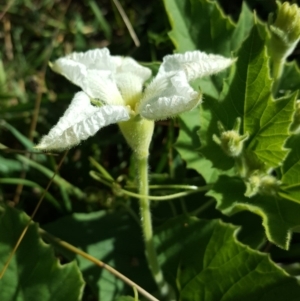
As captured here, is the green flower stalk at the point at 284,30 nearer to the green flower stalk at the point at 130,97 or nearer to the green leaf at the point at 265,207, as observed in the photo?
the green flower stalk at the point at 130,97

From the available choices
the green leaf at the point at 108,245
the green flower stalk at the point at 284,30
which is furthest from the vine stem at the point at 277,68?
the green leaf at the point at 108,245


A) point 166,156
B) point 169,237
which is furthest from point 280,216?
point 166,156

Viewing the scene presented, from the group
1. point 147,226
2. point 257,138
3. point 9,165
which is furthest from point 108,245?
point 257,138

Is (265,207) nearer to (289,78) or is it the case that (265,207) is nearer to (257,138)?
(257,138)

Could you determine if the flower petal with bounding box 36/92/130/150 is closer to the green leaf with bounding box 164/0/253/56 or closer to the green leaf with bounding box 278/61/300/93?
the green leaf with bounding box 164/0/253/56

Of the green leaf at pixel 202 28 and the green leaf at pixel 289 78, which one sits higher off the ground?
the green leaf at pixel 202 28
